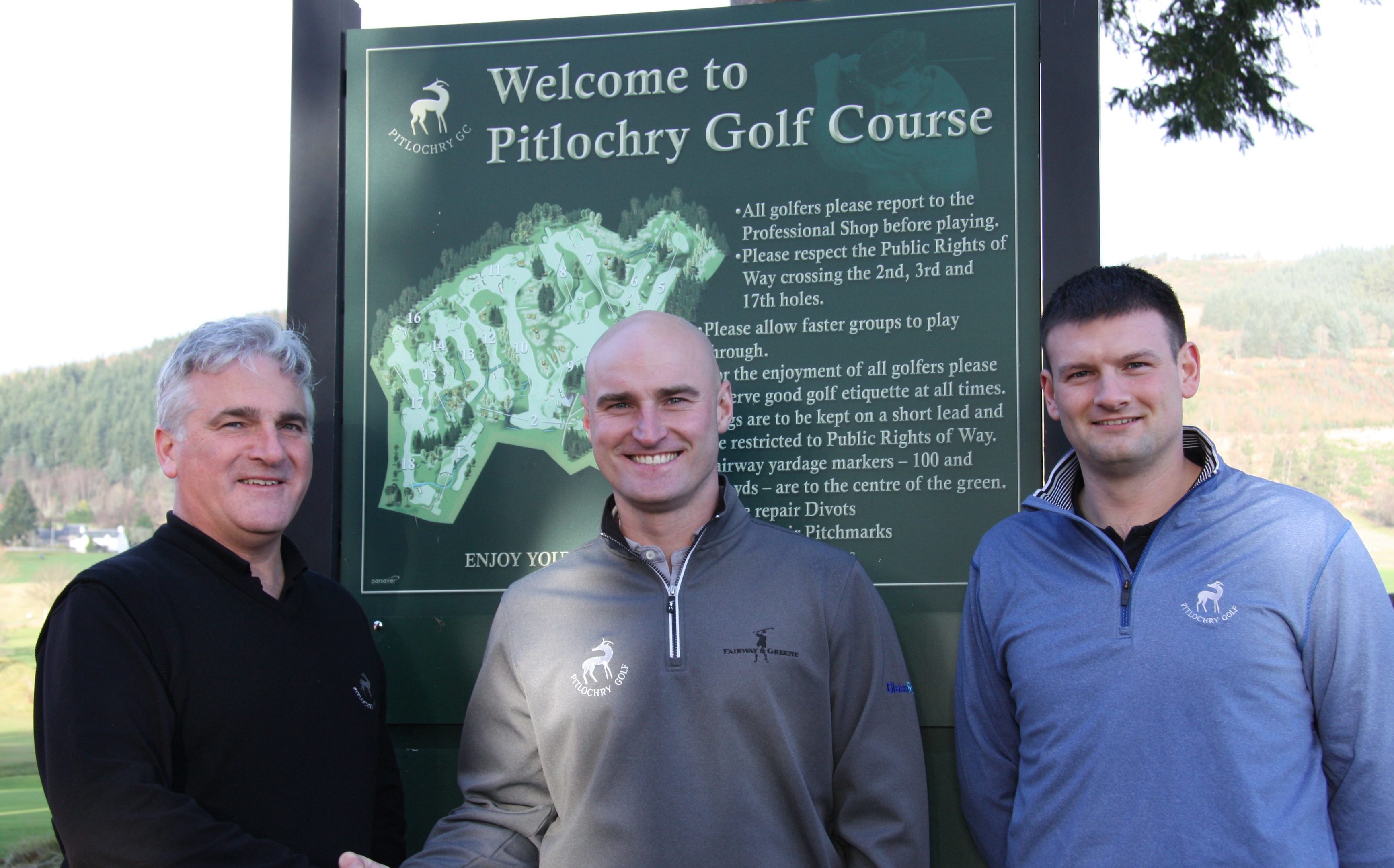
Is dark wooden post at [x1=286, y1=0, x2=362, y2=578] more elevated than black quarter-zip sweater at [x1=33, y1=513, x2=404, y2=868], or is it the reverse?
dark wooden post at [x1=286, y1=0, x2=362, y2=578]

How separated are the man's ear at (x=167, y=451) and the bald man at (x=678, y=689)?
2.93 ft

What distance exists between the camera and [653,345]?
259 cm

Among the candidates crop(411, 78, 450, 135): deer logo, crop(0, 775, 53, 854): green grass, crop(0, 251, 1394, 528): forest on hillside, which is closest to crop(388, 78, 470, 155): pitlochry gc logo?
crop(411, 78, 450, 135): deer logo

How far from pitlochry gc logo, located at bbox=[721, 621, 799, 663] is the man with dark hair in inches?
20.7

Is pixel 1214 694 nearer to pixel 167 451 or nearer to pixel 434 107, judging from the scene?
pixel 167 451

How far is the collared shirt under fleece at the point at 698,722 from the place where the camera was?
233 centimetres

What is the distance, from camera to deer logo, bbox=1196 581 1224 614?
2.23 meters

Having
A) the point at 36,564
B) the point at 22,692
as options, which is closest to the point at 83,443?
the point at 36,564

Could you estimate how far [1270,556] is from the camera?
7.34ft

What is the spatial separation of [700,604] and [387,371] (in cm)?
149

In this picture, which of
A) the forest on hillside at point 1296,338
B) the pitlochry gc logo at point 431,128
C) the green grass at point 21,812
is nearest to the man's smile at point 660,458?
the pitlochry gc logo at point 431,128

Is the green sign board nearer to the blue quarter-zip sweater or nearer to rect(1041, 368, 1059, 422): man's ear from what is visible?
rect(1041, 368, 1059, 422): man's ear

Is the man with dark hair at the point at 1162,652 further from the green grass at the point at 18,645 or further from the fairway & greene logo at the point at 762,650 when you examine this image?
the green grass at the point at 18,645

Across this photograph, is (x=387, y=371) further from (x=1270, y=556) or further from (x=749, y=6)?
(x=1270, y=556)
